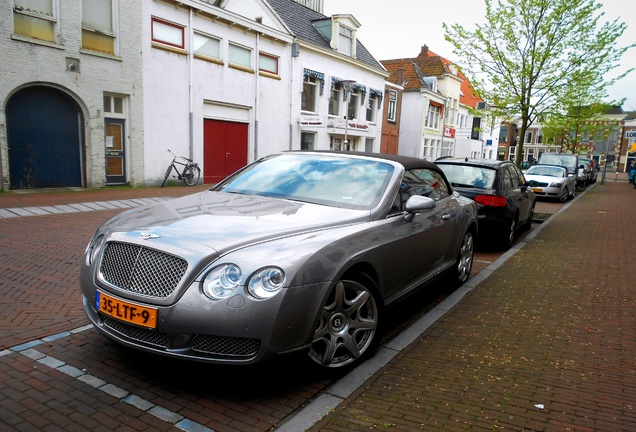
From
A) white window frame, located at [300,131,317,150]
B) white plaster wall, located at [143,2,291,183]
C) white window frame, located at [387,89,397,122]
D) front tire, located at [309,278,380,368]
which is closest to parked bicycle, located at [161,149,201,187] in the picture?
white plaster wall, located at [143,2,291,183]

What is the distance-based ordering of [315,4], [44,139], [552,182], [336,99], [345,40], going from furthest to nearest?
[315,4], [336,99], [345,40], [552,182], [44,139]

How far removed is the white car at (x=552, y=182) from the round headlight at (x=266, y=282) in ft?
52.4

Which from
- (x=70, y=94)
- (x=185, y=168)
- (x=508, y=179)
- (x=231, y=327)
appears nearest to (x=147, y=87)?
(x=70, y=94)

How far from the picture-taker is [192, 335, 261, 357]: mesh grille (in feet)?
9.14

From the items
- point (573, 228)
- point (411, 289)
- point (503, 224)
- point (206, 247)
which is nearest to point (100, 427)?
point (206, 247)

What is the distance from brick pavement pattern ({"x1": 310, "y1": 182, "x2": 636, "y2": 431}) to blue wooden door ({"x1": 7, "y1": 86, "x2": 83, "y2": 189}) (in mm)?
12526

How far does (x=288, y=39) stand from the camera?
69.8 ft

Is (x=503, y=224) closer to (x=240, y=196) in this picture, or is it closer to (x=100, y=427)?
(x=240, y=196)

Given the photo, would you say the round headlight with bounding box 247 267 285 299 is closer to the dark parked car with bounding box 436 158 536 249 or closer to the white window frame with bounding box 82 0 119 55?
the dark parked car with bounding box 436 158 536 249

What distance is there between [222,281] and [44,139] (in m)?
13.0

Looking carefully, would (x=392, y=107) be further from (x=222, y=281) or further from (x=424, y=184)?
(x=222, y=281)

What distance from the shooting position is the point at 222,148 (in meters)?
19.0

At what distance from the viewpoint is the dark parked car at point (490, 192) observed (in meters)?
7.95

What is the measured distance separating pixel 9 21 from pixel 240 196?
38.4 feet
